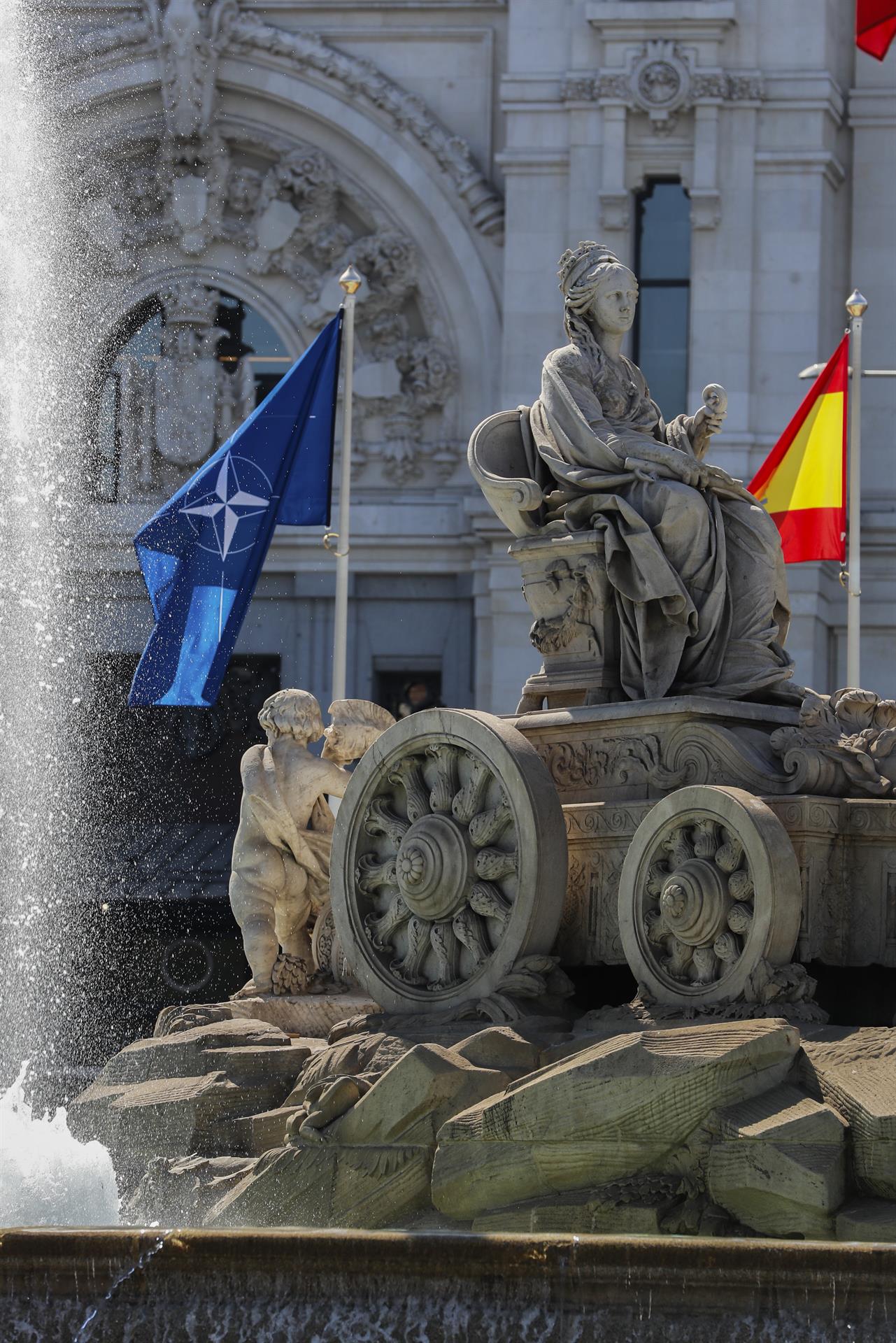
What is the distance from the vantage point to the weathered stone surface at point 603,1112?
8750 mm

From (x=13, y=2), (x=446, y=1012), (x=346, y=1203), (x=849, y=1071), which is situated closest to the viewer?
(x=849, y=1071)

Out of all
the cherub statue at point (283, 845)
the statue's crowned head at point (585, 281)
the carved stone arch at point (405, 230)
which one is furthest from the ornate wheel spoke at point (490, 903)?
the carved stone arch at point (405, 230)

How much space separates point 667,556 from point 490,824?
1481 millimetres

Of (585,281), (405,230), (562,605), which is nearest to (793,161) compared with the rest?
(405,230)

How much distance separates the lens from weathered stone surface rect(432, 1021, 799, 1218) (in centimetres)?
875

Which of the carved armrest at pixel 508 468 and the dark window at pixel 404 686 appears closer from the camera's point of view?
the carved armrest at pixel 508 468

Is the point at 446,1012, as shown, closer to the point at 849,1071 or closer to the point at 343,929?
the point at 343,929

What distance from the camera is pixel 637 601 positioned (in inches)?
432

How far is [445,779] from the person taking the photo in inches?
419

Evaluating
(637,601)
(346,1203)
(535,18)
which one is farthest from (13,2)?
(346,1203)

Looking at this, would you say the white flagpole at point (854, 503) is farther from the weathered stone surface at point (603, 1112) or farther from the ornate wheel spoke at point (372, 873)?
the weathered stone surface at point (603, 1112)

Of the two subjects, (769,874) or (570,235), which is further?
(570,235)

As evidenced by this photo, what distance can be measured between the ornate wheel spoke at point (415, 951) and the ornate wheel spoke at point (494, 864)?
410 mm

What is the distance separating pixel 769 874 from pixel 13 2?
2434 cm
